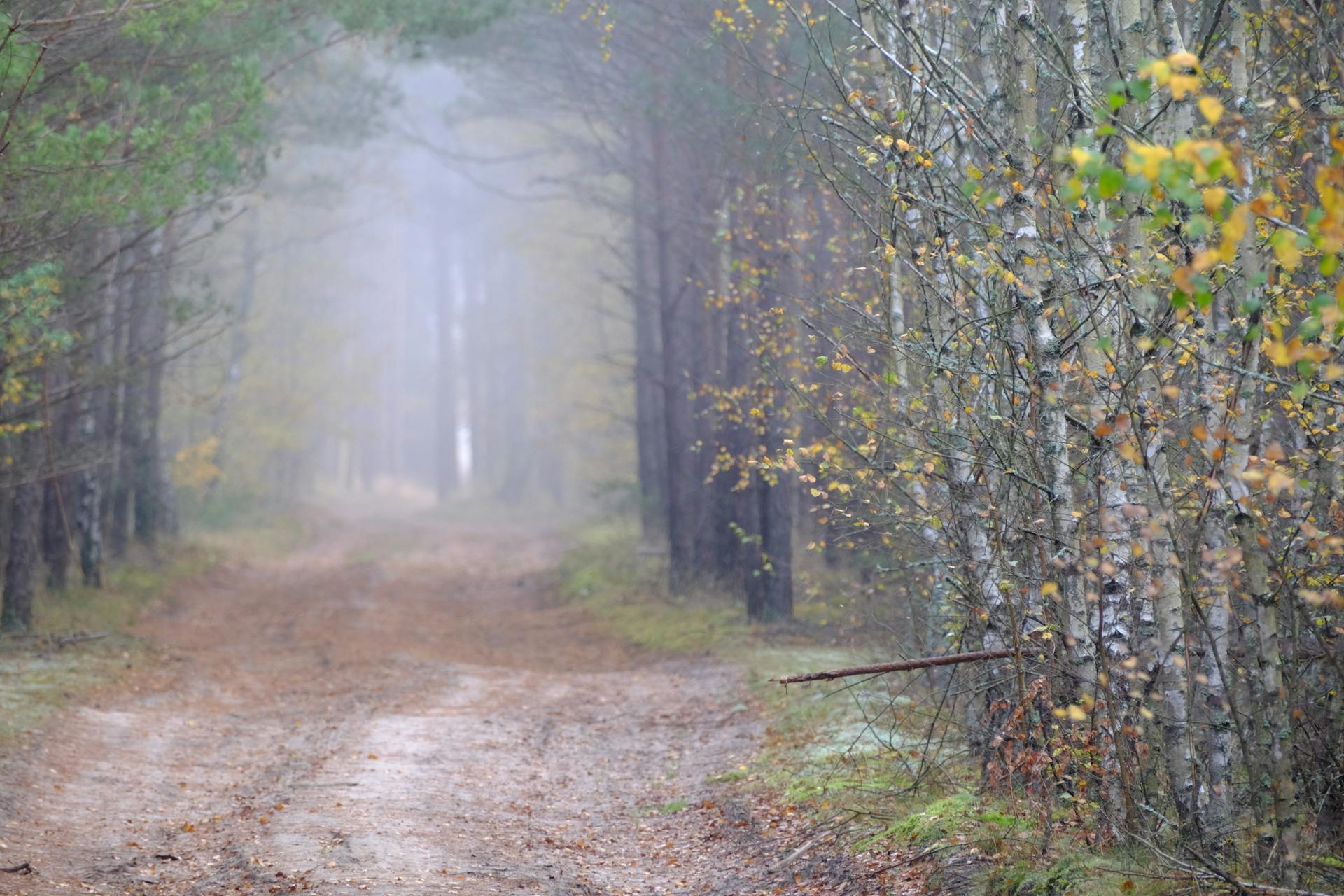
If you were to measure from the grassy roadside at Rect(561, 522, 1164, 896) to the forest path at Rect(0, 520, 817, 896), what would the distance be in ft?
1.35

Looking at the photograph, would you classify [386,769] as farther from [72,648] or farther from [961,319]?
[72,648]

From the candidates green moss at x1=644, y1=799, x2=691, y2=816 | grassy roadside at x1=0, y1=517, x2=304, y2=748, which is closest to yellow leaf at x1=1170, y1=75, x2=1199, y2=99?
green moss at x1=644, y1=799, x2=691, y2=816

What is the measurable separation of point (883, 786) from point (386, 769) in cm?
362

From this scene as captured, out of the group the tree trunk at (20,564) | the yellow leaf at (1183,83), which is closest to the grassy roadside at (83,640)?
the tree trunk at (20,564)

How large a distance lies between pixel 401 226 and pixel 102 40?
57711 mm

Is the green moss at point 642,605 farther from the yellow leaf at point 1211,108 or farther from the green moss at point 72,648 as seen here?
the yellow leaf at point 1211,108

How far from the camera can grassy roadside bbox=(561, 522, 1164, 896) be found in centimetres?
546

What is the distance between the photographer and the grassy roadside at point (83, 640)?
33.9ft

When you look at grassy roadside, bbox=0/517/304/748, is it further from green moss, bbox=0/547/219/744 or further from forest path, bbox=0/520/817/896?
forest path, bbox=0/520/817/896

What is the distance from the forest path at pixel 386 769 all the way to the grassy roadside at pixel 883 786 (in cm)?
41

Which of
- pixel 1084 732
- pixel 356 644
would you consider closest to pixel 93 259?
pixel 356 644

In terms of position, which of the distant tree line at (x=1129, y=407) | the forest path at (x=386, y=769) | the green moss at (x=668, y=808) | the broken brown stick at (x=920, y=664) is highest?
the distant tree line at (x=1129, y=407)

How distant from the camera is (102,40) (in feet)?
35.3

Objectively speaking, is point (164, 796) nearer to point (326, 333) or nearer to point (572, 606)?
point (572, 606)
